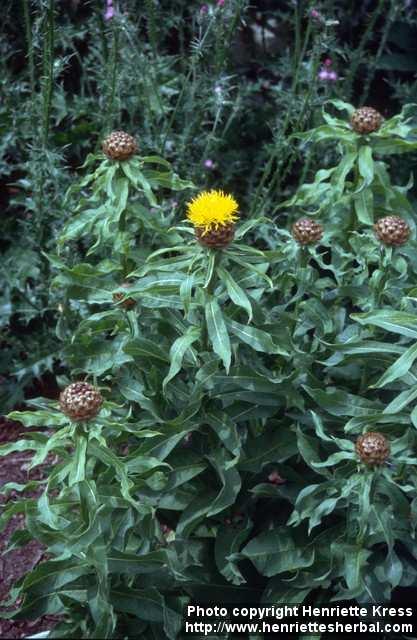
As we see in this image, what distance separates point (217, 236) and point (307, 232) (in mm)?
509

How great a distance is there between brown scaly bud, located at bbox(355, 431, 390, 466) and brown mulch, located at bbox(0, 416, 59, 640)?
3.89ft

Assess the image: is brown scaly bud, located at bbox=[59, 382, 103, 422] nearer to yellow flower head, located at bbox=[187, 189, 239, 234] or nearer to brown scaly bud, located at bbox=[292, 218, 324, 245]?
yellow flower head, located at bbox=[187, 189, 239, 234]

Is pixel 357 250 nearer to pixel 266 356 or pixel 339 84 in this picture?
pixel 266 356

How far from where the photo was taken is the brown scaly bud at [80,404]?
253cm

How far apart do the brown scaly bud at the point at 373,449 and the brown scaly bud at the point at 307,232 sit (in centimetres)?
A: 74

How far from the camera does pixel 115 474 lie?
2789mm

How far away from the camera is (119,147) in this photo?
3.09 meters

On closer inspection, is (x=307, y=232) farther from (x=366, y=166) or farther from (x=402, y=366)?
(x=402, y=366)

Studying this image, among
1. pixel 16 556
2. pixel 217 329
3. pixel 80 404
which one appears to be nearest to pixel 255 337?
pixel 217 329

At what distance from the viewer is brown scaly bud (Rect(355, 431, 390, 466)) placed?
2.61 meters

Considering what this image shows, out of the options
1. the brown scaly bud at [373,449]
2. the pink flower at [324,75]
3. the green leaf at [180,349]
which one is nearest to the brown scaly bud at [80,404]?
the green leaf at [180,349]

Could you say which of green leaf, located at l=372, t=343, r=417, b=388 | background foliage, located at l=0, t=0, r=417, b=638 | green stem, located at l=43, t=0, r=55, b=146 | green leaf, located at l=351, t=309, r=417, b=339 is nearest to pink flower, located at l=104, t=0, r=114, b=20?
background foliage, located at l=0, t=0, r=417, b=638

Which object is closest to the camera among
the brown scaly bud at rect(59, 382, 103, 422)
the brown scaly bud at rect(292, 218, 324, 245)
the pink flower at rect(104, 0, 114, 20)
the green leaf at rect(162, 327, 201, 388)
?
the brown scaly bud at rect(59, 382, 103, 422)

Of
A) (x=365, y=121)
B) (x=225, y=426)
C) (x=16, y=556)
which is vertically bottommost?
(x=16, y=556)
